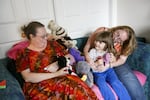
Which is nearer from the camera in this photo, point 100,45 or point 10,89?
point 10,89

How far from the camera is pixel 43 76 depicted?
1.63 m

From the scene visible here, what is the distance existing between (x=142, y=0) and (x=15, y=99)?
1.95 meters

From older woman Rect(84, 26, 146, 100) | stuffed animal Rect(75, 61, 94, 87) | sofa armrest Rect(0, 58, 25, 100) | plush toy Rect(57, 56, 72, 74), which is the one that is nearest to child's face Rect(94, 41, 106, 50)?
older woman Rect(84, 26, 146, 100)

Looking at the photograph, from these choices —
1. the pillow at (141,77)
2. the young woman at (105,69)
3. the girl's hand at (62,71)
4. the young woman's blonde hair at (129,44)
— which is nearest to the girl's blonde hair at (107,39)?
the young woman at (105,69)

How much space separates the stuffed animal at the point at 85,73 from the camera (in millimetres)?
1792

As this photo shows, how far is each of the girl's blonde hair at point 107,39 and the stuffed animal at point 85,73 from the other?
12.5 inches

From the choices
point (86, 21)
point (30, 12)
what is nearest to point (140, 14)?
point (86, 21)

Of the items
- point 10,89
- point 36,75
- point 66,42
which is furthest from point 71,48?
point 10,89

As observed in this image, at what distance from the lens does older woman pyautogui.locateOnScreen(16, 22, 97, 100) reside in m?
1.54

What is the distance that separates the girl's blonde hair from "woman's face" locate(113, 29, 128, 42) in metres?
0.09

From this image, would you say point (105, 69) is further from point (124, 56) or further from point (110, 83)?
point (124, 56)

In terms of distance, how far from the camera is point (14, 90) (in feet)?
4.89

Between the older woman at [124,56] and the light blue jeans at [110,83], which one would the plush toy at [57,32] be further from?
the light blue jeans at [110,83]

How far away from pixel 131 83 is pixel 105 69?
28 cm
